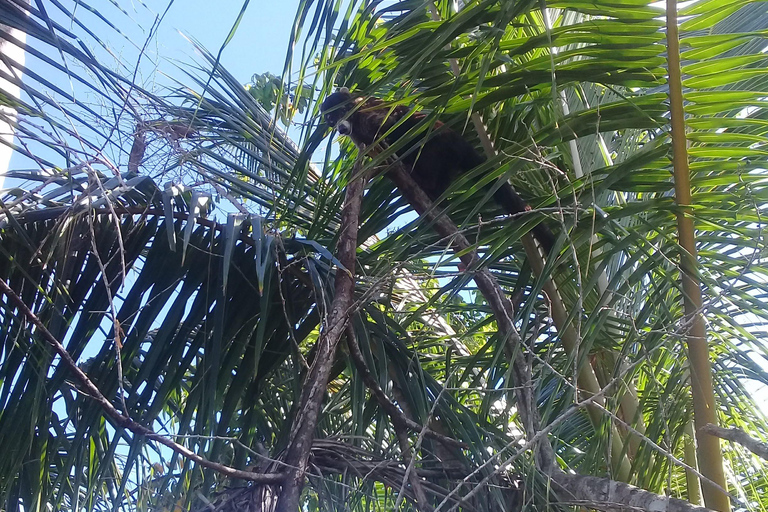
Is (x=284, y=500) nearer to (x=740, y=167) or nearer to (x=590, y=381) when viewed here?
(x=590, y=381)

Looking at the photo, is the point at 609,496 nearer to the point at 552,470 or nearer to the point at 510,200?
the point at 552,470

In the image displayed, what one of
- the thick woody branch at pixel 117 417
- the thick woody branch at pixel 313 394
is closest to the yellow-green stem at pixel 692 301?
the thick woody branch at pixel 313 394

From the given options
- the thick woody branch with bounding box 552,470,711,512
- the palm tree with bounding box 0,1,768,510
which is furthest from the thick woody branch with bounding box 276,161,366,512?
the thick woody branch with bounding box 552,470,711,512

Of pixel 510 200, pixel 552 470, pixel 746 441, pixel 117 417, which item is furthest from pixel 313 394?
pixel 510 200

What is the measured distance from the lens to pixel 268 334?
5.76 feet

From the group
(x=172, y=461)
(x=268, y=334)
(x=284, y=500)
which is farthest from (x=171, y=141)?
(x=284, y=500)

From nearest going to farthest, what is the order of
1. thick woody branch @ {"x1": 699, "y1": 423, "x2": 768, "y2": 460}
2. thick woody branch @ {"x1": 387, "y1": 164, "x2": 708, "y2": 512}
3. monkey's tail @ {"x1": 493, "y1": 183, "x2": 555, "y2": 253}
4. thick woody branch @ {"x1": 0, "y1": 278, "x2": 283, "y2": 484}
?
thick woody branch @ {"x1": 699, "y1": 423, "x2": 768, "y2": 460}, thick woody branch @ {"x1": 0, "y1": 278, "x2": 283, "y2": 484}, thick woody branch @ {"x1": 387, "y1": 164, "x2": 708, "y2": 512}, monkey's tail @ {"x1": 493, "y1": 183, "x2": 555, "y2": 253}

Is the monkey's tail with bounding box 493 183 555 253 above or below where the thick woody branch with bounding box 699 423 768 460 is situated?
above

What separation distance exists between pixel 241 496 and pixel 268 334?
1.70ft

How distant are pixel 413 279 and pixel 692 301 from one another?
26.4 inches

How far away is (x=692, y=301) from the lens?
1296 mm

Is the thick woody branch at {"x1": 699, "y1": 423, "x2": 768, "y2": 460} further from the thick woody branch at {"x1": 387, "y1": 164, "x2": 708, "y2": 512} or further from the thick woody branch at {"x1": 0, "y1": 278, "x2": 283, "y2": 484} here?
the thick woody branch at {"x1": 0, "y1": 278, "x2": 283, "y2": 484}

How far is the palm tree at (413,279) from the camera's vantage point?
129cm

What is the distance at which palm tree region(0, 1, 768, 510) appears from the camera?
129 cm
